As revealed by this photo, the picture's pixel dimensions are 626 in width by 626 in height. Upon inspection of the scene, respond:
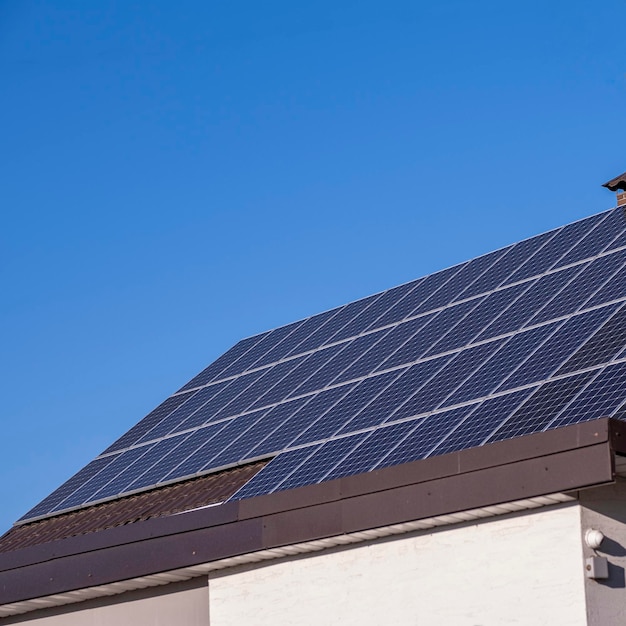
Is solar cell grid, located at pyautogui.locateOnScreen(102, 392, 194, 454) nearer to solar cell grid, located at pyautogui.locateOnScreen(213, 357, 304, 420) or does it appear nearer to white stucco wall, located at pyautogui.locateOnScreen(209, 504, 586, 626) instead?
solar cell grid, located at pyautogui.locateOnScreen(213, 357, 304, 420)

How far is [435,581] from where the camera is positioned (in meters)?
12.5

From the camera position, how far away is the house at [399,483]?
11.6m

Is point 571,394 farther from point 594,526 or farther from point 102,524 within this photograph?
point 102,524

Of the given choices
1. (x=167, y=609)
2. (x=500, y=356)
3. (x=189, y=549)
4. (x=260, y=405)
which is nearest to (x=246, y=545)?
(x=189, y=549)

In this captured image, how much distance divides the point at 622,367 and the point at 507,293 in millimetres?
4959

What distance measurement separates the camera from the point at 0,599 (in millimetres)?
16688

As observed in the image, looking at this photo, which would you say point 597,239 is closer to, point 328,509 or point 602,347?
point 602,347

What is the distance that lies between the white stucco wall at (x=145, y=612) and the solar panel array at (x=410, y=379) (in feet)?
5.42

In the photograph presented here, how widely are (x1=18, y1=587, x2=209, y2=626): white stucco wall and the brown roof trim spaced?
85cm

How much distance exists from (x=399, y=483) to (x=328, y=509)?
3.21 feet

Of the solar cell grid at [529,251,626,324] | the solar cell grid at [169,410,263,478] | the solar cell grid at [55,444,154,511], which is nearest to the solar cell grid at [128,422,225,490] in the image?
the solar cell grid at [169,410,263,478]

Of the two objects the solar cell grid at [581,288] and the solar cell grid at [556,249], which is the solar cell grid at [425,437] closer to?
the solar cell grid at [581,288]

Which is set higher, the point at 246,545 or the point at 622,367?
the point at 622,367

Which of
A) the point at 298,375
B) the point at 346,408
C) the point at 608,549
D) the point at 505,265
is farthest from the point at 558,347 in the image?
the point at 298,375
